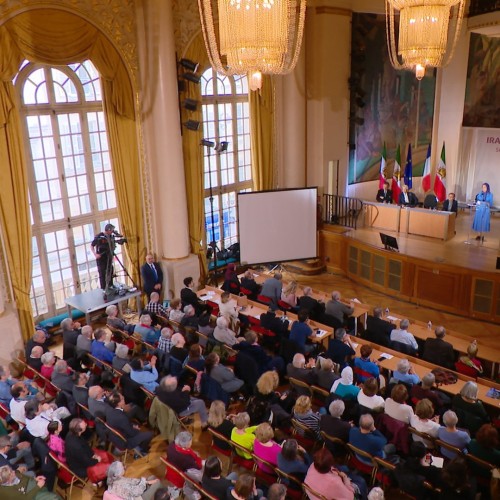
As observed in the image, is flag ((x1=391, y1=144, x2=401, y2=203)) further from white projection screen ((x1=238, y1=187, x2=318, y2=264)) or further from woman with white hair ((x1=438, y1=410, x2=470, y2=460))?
woman with white hair ((x1=438, y1=410, x2=470, y2=460))

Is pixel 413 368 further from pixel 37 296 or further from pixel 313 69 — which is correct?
pixel 313 69

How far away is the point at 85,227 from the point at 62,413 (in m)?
4.62

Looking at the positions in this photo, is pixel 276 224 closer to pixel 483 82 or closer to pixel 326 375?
pixel 326 375

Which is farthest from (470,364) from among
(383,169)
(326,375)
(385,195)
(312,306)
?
(383,169)

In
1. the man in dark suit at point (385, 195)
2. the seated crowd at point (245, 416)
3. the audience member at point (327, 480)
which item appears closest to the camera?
the audience member at point (327, 480)

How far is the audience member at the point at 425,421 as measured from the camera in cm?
519

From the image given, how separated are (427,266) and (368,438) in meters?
5.93

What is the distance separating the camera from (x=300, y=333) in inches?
288

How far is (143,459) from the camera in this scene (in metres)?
6.17

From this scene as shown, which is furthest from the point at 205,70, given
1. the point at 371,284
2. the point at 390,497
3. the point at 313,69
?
the point at 390,497

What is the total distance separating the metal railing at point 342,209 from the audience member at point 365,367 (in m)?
6.86

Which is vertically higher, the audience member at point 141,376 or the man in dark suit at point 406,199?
the man in dark suit at point 406,199

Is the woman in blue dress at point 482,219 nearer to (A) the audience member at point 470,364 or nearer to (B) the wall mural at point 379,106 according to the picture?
(B) the wall mural at point 379,106

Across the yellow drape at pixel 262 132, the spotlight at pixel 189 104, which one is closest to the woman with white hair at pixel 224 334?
the spotlight at pixel 189 104
